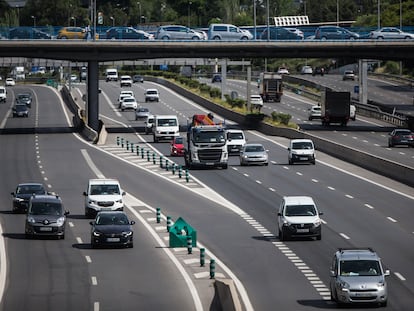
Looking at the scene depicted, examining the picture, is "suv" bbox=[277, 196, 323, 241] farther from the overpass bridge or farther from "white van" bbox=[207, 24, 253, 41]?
"white van" bbox=[207, 24, 253, 41]

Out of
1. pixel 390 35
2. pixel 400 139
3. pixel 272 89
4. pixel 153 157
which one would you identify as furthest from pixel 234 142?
pixel 272 89

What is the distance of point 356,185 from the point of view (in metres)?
68.4

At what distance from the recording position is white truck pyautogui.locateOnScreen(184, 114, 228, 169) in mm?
75250

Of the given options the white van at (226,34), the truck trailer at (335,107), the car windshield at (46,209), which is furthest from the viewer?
the truck trailer at (335,107)

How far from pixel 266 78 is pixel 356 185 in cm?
8207

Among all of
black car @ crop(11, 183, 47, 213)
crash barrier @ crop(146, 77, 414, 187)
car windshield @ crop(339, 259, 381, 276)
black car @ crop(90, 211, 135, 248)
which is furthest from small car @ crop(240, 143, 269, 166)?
car windshield @ crop(339, 259, 381, 276)

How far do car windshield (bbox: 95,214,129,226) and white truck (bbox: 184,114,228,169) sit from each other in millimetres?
28578

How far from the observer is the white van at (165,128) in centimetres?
9806

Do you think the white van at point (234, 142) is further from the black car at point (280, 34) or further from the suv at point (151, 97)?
the suv at point (151, 97)

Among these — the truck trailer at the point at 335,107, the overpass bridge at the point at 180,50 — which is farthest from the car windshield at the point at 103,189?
the truck trailer at the point at 335,107

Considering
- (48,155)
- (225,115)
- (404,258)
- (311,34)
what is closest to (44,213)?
(404,258)

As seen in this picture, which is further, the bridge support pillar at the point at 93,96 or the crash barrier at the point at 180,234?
the bridge support pillar at the point at 93,96

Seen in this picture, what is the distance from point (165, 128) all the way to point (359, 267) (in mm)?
64654

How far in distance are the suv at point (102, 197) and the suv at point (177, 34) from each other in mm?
54875
